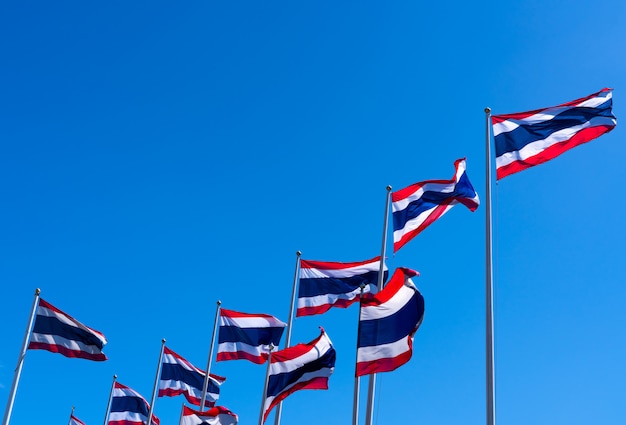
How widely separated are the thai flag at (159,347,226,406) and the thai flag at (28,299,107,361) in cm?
922

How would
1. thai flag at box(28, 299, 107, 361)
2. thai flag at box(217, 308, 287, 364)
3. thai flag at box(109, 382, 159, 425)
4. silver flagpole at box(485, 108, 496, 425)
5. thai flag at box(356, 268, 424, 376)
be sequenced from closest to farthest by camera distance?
silver flagpole at box(485, 108, 496, 425) → thai flag at box(356, 268, 424, 376) → thai flag at box(28, 299, 107, 361) → thai flag at box(217, 308, 287, 364) → thai flag at box(109, 382, 159, 425)

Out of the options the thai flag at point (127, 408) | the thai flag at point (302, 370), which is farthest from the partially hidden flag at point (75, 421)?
the thai flag at point (302, 370)

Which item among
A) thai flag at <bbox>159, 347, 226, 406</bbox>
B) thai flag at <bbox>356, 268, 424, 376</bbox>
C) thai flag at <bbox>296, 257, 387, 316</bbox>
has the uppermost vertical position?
thai flag at <bbox>296, 257, 387, 316</bbox>

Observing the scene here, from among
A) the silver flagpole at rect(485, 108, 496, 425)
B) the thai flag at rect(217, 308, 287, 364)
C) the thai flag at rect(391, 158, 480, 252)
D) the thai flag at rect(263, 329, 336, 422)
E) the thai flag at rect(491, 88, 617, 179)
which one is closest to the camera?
the silver flagpole at rect(485, 108, 496, 425)

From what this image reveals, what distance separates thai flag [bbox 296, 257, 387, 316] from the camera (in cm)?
2612

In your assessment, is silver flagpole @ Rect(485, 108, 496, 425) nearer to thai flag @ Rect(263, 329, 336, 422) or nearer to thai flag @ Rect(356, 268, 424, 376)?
thai flag @ Rect(356, 268, 424, 376)

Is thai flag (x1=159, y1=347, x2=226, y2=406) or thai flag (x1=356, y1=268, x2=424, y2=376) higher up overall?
thai flag (x1=159, y1=347, x2=226, y2=406)

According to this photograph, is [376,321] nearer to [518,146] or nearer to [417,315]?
[417,315]

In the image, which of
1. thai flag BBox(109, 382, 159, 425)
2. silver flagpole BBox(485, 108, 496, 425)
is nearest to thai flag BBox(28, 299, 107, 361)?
thai flag BBox(109, 382, 159, 425)

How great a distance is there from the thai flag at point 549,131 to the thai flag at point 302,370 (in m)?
7.84

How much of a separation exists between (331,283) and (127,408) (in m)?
16.8

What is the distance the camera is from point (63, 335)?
25.4 m

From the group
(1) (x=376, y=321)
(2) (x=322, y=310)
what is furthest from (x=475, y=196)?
(2) (x=322, y=310)

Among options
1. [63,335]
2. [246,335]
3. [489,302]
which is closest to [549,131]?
[489,302]
